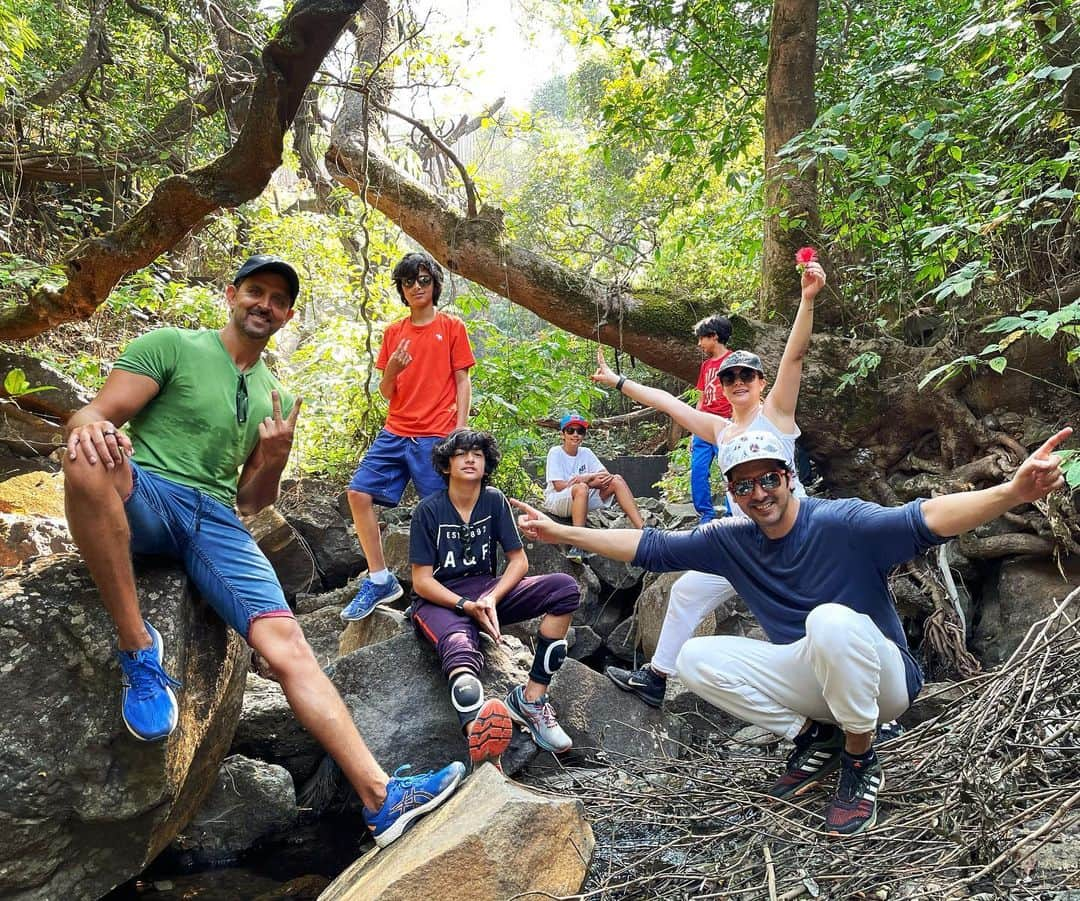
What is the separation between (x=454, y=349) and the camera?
5.11 m

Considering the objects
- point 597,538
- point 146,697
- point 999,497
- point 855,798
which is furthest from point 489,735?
point 999,497

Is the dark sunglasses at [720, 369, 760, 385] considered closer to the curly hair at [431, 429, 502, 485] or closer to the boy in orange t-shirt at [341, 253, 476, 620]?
the curly hair at [431, 429, 502, 485]

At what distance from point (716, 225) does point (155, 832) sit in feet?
26.1

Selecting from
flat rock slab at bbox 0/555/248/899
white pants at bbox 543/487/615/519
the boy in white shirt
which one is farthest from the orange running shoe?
white pants at bbox 543/487/615/519

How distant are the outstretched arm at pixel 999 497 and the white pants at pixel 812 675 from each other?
0.48 metres

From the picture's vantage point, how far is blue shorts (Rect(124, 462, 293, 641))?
2.96 m

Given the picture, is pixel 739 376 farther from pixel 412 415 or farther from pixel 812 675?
pixel 412 415

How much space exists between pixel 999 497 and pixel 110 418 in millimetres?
3204

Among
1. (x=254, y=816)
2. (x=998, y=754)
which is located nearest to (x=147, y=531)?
(x=254, y=816)

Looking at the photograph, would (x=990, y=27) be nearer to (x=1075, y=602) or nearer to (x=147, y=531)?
(x=1075, y=602)

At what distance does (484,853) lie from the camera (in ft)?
8.65

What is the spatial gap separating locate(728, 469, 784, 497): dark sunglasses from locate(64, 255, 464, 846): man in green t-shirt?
159cm

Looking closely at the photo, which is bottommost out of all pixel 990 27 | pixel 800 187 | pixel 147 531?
pixel 147 531

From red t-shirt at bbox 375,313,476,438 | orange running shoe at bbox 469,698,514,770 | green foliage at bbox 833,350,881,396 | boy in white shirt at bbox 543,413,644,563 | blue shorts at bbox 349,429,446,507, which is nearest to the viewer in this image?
orange running shoe at bbox 469,698,514,770
